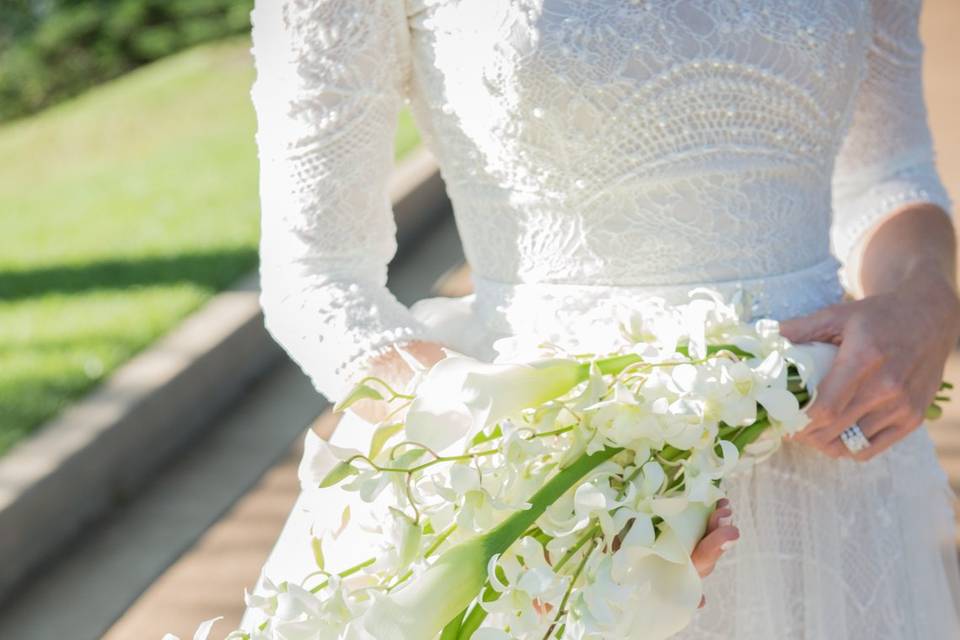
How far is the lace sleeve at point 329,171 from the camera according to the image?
1.25m

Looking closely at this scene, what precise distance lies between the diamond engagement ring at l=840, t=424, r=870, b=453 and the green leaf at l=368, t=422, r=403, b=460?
507 millimetres

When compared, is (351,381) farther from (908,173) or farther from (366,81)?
(908,173)

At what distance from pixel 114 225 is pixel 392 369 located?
5399 mm

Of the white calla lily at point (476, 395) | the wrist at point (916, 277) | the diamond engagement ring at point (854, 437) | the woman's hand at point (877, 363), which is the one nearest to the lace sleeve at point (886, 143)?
the wrist at point (916, 277)

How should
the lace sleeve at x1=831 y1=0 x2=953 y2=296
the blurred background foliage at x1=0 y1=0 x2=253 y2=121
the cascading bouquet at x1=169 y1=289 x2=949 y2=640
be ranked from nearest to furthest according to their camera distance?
1. the cascading bouquet at x1=169 y1=289 x2=949 y2=640
2. the lace sleeve at x1=831 y1=0 x2=953 y2=296
3. the blurred background foliage at x1=0 y1=0 x2=253 y2=121

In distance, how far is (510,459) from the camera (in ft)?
3.23

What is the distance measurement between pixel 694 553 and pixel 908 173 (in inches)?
29.3

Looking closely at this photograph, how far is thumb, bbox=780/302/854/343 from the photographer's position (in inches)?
51.1

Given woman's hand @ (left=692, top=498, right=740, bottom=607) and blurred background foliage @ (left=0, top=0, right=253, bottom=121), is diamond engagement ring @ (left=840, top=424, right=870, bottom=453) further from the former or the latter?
blurred background foliage @ (left=0, top=0, right=253, bottom=121)

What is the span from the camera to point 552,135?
129cm

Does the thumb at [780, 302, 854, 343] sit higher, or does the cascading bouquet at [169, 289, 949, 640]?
the cascading bouquet at [169, 289, 949, 640]

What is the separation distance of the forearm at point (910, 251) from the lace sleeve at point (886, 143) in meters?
0.02
